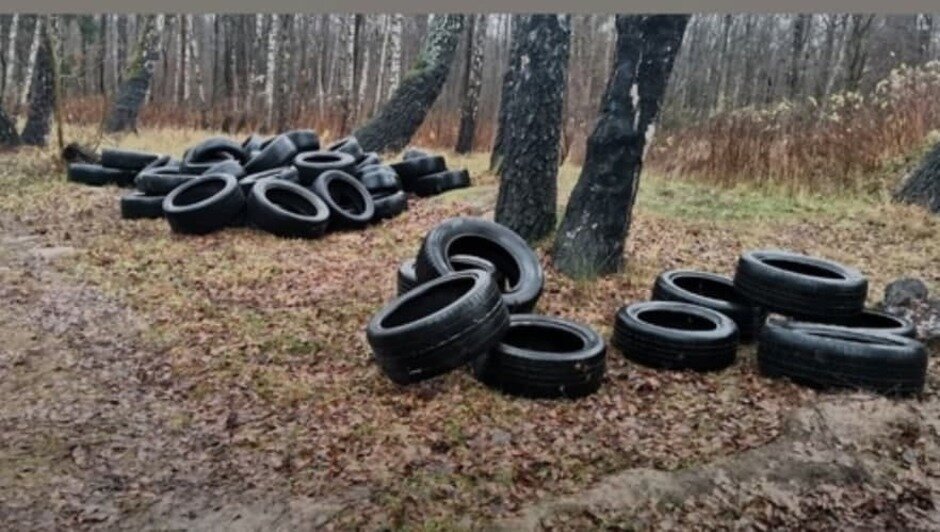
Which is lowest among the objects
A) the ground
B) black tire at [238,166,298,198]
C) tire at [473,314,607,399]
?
the ground

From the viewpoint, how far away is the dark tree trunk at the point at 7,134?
46.2ft

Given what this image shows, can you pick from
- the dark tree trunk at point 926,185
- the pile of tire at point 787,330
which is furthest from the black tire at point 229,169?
the dark tree trunk at point 926,185

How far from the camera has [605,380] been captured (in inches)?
199

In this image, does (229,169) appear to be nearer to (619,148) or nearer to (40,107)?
(619,148)

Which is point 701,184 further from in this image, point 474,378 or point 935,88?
point 474,378

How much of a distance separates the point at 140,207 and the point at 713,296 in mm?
6563

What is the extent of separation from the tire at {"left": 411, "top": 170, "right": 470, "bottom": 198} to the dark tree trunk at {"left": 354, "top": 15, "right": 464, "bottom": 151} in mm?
3422

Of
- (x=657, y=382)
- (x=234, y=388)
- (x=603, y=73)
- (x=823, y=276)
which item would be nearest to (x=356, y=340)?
(x=234, y=388)

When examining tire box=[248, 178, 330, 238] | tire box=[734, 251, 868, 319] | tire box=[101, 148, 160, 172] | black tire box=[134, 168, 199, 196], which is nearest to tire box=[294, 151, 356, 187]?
tire box=[248, 178, 330, 238]

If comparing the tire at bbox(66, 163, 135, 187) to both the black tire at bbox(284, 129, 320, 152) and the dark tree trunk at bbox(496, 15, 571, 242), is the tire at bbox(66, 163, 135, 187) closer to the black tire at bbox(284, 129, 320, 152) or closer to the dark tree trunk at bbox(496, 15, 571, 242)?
the black tire at bbox(284, 129, 320, 152)

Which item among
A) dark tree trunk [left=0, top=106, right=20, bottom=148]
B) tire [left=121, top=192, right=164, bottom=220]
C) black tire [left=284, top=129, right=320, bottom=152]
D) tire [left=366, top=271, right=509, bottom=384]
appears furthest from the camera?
dark tree trunk [left=0, top=106, right=20, bottom=148]

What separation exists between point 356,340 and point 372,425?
133cm

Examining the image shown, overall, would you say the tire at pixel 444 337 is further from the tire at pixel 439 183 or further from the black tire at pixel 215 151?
the black tire at pixel 215 151

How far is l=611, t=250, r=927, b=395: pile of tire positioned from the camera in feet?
16.0
